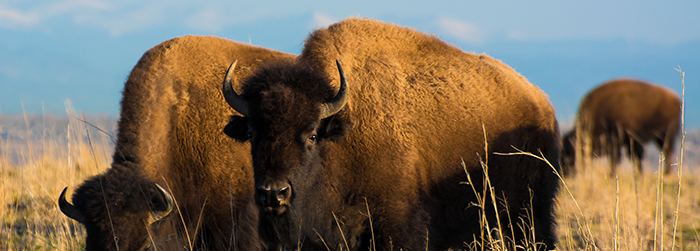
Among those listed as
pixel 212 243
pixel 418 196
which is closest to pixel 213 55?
pixel 212 243

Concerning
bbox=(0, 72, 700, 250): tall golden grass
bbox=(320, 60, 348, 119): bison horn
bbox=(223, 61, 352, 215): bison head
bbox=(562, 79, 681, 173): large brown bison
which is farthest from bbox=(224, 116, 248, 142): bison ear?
bbox=(562, 79, 681, 173): large brown bison

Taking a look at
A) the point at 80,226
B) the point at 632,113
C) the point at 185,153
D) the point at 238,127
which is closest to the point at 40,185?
the point at 80,226

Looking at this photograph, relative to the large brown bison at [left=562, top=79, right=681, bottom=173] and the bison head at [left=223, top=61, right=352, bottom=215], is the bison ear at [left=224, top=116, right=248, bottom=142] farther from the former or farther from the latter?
the large brown bison at [left=562, top=79, right=681, bottom=173]

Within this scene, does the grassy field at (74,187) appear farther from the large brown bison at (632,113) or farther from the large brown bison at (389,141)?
the large brown bison at (632,113)

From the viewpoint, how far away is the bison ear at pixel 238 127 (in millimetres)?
3914

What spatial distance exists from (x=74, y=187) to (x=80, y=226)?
4.80 feet

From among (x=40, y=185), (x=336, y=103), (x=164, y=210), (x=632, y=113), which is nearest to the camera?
(x=336, y=103)

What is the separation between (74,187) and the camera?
195 inches

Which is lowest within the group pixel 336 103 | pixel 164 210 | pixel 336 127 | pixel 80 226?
pixel 80 226

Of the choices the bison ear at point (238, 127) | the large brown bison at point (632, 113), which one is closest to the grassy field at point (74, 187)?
the bison ear at point (238, 127)

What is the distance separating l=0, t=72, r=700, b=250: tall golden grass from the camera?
492 cm

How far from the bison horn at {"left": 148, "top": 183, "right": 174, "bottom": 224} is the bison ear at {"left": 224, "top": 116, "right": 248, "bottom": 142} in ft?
2.36

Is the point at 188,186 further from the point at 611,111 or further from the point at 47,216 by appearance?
the point at 611,111

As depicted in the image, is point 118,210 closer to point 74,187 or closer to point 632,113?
point 74,187
